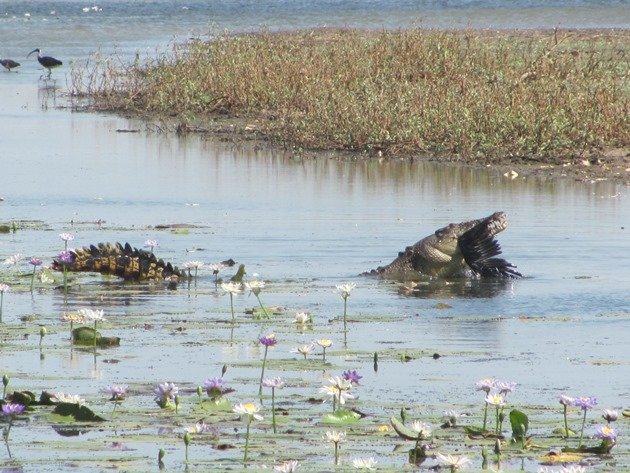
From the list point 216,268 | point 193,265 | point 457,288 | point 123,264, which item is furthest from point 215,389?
point 457,288

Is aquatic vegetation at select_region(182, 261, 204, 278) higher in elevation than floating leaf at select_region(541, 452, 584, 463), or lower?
higher

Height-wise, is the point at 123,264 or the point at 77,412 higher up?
the point at 123,264

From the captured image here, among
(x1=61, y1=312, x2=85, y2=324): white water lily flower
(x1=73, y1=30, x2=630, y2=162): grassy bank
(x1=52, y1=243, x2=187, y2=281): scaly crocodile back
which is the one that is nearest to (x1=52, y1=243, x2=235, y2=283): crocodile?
(x1=52, y1=243, x2=187, y2=281): scaly crocodile back

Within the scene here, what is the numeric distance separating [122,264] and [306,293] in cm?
128

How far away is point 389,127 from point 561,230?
18.4ft

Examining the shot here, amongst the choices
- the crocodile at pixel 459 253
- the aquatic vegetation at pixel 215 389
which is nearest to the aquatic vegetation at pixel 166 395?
the aquatic vegetation at pixel 215 389

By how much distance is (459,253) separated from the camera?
34.1 ft

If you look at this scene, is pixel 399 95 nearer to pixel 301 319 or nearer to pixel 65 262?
pixel 65 262

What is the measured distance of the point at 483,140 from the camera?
16.6m

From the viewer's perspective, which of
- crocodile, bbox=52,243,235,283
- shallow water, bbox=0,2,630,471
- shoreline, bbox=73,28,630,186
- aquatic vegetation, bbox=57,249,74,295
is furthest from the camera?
shoreline, bbox=73,28,630,186

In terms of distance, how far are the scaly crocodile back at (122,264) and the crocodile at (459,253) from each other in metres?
1.54

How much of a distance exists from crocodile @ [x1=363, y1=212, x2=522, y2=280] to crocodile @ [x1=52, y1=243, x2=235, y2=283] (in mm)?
1518

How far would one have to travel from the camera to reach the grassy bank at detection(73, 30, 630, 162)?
16531 mm

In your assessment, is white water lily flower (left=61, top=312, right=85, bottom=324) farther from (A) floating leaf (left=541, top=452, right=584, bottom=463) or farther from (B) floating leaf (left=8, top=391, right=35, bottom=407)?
(A) floating leaf (left=541, top=452, right=584, bottom=463)
